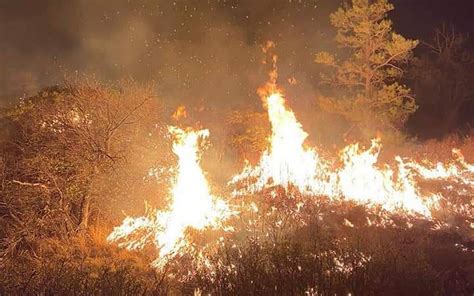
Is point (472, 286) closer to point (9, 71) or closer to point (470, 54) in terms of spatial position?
point (9, 71)

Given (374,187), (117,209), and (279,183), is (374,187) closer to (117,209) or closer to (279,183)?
(279,183)

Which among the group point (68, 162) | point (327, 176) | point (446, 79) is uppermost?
point (446, 79)

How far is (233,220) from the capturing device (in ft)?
37.8

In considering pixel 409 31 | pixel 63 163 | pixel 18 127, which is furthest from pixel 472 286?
pixel 409 31

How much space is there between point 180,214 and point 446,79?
1003 inches

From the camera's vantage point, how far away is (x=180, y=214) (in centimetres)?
1162

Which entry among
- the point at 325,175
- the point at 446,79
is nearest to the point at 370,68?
the point at 325,175

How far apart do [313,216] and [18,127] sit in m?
9.09

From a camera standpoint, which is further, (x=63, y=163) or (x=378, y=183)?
(x=378, y=183)

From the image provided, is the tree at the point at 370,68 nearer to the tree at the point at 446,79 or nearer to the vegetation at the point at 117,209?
the vegetation at the point at 117,209

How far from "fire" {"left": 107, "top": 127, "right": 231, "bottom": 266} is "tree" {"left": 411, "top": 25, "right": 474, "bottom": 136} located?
2181 centimetres

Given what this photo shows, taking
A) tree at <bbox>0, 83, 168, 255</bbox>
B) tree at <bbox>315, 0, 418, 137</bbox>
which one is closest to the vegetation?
tree at <bbox>0, 83, 168, 255</bbox>

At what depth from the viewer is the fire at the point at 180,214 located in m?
11.2

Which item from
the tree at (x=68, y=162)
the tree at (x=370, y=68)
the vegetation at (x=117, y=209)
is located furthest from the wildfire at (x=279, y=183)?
the tree at (x=370, y=68)
